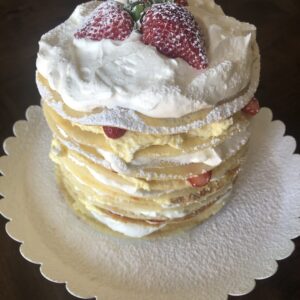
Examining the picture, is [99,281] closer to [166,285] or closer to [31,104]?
[166,285]

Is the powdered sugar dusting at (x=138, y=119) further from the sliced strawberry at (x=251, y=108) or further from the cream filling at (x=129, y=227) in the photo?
the cream filling at (x=129, y=227)

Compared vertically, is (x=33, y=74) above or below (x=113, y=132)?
below

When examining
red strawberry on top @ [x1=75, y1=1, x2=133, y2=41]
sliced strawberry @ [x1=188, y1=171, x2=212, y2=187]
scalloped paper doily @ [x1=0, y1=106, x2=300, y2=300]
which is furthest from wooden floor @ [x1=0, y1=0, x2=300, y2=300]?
red strawberry on top @ [x1=75, y1=1, x2=133, y2=41]

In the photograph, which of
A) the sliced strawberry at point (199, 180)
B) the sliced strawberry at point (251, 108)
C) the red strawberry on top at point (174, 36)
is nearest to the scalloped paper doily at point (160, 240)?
the sliced strawberry at point (199, 180)

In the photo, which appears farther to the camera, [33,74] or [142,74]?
[33,74]

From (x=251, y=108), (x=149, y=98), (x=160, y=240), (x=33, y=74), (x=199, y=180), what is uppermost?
(x=149, y=98)

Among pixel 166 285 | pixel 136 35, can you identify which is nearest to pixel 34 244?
pixel 166 285

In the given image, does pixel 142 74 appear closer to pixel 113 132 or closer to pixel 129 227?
pixel 113 132

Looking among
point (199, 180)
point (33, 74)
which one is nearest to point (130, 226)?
point (199, 180)
